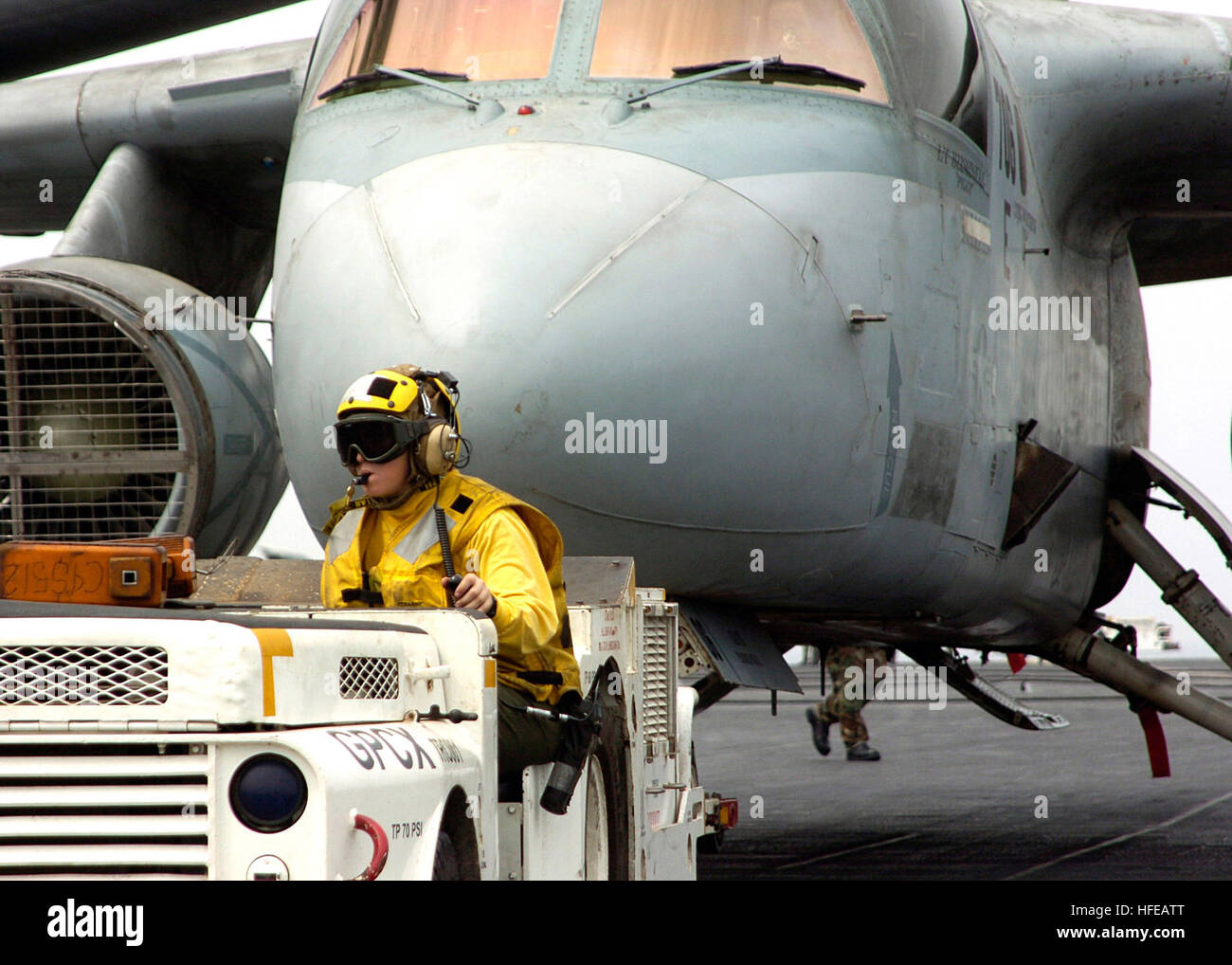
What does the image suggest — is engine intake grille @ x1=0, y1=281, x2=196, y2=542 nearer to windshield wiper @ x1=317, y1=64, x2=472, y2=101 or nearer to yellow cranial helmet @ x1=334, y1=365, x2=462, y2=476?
windshield wiper @ x1=317, y1=64, x2=472, y2=101

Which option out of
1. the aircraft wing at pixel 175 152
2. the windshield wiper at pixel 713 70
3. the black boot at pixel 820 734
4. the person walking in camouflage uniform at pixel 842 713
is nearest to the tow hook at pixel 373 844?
the windshield wiper at pixel 713 70

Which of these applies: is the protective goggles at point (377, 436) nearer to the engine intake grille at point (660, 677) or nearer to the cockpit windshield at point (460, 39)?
the engine intake grille at point (660, 677)

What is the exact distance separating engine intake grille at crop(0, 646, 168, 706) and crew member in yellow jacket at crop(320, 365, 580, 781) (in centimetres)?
109

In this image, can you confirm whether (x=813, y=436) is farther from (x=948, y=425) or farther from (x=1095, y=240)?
(x=1095, y=240)

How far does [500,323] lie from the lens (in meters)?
5.18

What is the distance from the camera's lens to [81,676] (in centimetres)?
303

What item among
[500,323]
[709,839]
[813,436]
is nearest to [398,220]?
[500,323]

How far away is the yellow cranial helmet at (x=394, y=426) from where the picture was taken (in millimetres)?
4359

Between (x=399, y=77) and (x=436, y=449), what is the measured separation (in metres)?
2.26

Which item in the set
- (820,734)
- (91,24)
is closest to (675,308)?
(91,24)

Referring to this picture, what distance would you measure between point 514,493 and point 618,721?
76cm

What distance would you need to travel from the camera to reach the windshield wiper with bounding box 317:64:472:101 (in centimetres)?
609
